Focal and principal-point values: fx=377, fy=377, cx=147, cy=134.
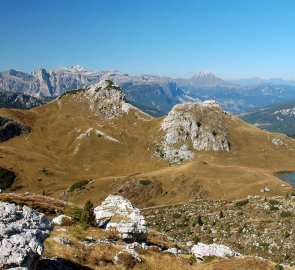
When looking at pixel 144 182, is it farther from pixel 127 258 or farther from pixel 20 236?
pixel 20 236

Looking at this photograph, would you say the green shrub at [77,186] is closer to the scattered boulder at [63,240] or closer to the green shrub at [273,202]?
the green shrub at [273,202]

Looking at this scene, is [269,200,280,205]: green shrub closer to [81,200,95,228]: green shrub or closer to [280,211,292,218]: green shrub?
[280,211,292,218]: green shrub

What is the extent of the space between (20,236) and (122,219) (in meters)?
23.2

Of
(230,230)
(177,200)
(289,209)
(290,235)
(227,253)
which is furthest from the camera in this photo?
(177,200)

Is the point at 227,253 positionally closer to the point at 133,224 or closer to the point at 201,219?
the point at 133,224

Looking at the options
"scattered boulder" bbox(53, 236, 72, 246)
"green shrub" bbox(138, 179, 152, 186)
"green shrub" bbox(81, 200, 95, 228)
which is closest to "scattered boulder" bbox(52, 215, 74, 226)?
"green shrub" bbox(81, 200, 95, 228)

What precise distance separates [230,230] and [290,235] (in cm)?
1342

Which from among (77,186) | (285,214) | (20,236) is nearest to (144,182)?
(77,186)

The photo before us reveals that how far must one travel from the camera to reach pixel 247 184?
501ft

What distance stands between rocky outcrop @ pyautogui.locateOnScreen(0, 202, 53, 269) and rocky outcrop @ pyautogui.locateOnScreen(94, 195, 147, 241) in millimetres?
16205

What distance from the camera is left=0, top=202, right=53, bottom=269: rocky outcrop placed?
20.8m

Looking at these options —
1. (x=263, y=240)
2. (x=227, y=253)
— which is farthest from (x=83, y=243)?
(x=263, y=240)

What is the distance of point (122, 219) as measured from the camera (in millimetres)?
44406

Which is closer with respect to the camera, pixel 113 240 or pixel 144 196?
pixel 113 240
